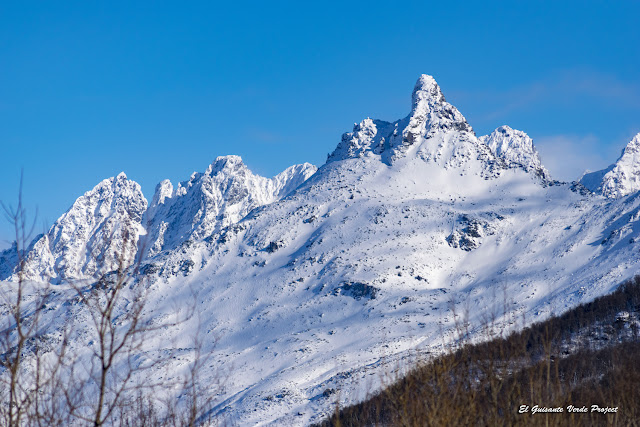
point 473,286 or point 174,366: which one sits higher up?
point 473,286

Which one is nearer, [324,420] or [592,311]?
[324,420]

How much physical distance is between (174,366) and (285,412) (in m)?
43.7

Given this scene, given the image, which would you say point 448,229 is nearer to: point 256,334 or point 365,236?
point 365,236

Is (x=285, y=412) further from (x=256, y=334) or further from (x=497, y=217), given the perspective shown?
(x=497, y=217)

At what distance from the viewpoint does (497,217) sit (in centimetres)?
19350

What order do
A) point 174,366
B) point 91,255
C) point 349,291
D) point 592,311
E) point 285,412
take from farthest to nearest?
1. point 349,291
2. point 174,366
3. point 592,311
4. point 285,412
5. point 91,255

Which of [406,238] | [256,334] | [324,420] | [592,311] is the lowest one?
[324,420]

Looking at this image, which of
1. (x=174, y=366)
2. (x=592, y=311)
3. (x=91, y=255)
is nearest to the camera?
(x=91, y=255)

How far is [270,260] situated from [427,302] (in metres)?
58.2

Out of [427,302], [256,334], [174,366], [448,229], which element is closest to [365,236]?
[448,229]

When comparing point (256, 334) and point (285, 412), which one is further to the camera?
point (256, 334)

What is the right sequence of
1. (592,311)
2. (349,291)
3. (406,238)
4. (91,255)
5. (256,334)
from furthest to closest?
(406,238), (349,291), (256,334), (592,311), (91,255)

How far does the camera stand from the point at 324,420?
8462 centimetres

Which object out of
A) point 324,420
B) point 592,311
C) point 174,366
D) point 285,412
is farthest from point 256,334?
point 592,311
